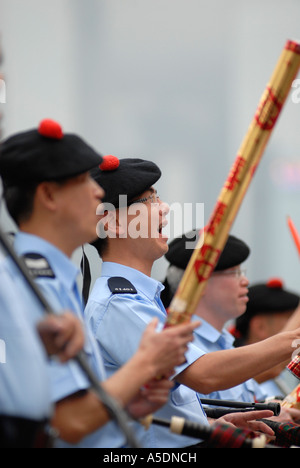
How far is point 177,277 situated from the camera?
370 centimetres

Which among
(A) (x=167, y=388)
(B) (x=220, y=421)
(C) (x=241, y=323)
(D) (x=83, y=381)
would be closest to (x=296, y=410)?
(B) (x=220, y=421)

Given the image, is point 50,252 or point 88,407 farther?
point 50,252

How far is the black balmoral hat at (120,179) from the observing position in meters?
2.71

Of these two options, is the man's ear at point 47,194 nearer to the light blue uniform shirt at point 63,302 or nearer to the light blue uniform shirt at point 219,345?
the light blue uniform shirt at point 63,302

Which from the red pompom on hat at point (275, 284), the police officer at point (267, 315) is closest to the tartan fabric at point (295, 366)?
the police officer at point (267, 315)

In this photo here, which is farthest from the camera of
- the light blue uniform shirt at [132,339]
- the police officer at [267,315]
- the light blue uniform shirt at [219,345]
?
the police officer at [267,315]

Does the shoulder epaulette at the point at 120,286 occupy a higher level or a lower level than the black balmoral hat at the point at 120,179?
lower

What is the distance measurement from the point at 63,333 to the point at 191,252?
2.08 meters

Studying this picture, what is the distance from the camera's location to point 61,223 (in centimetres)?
194

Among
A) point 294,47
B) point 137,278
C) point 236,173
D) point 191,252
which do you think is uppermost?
point 294,47

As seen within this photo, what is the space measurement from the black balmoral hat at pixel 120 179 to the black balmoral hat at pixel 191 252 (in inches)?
39.0

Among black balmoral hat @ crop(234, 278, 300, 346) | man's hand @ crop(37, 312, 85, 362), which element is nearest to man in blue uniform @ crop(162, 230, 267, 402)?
black balmoral hat @ crop(234, 278, 300, 346)

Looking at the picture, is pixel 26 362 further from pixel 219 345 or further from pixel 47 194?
pixel 219 345

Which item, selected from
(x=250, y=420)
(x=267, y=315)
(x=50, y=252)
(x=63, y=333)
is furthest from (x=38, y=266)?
(x=267, y=315)
